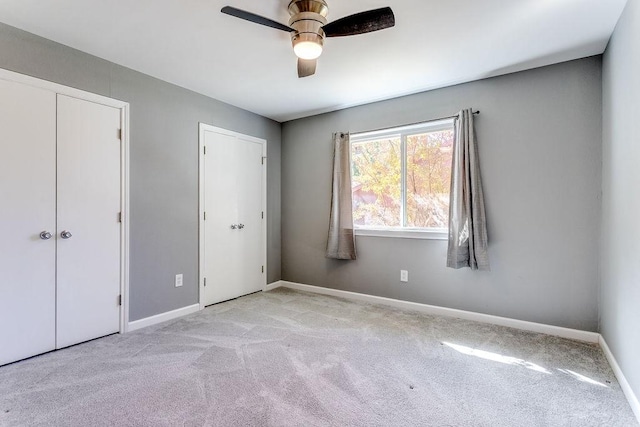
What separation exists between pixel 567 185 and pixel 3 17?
4.45 metres

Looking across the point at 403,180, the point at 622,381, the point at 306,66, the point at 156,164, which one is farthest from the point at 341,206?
the point at 622,381

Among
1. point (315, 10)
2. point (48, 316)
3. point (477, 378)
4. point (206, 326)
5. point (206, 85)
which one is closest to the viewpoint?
point (315, 10)

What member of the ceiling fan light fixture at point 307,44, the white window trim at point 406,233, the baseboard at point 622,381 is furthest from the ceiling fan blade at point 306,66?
the baseboard at point 622,381

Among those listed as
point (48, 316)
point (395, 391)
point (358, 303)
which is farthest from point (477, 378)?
point (48, 316)

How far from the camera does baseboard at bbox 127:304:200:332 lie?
294cm

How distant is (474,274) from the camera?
3.19 m

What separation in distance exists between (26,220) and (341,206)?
2934mm

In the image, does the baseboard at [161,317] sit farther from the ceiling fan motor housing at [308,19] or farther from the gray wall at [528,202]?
the ceiling fan motor housing at [308,19]

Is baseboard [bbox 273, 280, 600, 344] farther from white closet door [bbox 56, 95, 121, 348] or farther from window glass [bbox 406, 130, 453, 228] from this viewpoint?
white closet door [bbox 56, 95, 121, 348]

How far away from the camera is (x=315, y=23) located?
1982mm

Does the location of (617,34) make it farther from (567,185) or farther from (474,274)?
(474,274)

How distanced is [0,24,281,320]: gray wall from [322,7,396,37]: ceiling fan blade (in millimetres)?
1483

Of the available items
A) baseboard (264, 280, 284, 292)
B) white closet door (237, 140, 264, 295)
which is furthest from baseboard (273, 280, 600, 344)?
white closet door (237, 140, 264, 295)

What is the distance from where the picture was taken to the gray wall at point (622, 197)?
1.83 m
